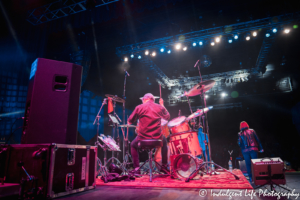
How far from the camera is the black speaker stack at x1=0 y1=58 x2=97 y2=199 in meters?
1.93

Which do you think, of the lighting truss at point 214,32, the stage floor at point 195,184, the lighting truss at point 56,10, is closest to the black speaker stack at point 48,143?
the stage floor at point 195,184

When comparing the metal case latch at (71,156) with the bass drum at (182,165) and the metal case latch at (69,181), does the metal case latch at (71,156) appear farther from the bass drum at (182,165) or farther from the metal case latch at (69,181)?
the bass drum at (182,165)

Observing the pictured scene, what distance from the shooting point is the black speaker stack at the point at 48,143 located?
1.93m

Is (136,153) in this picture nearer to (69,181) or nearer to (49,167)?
(69,181)

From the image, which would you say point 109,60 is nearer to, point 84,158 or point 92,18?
point 92,18

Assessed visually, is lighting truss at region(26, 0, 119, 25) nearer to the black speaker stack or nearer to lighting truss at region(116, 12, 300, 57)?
lighting truss at region(116, 12, 300, 57)

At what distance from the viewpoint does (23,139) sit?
210cm

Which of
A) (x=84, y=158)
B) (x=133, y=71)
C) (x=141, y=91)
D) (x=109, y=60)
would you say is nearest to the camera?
(x=84, y=158)

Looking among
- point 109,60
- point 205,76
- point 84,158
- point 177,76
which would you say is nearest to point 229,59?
point 205,76

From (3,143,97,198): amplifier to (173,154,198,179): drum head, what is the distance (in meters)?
1.85

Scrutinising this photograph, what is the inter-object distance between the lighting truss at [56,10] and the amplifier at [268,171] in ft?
19.9

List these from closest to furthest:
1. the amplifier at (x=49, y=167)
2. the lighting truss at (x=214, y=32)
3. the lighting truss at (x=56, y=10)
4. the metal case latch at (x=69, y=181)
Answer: the amplifier at (x=49, y=167) → the metal case latch at (x=69, y=181) → the lighting truss at (x=56, y=10) → the lighting truss at (x=214, y=32)

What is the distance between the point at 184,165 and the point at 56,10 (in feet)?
20.5

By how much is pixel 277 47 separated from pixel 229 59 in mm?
2334
